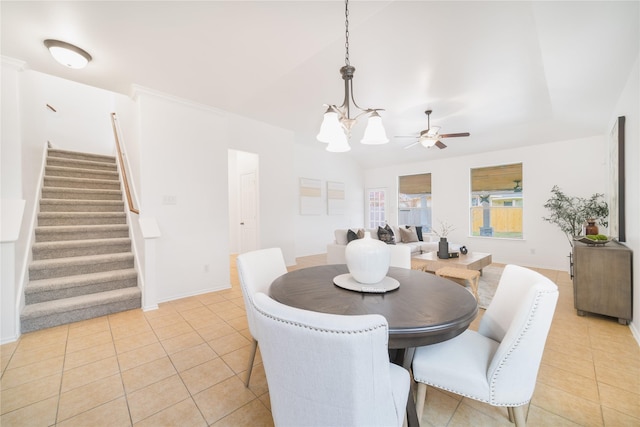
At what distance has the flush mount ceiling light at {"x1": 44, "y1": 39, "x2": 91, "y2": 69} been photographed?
2.24 m

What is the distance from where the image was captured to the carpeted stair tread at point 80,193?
3.55 meters

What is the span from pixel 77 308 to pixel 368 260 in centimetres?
309

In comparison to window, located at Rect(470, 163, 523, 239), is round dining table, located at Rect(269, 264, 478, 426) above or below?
below

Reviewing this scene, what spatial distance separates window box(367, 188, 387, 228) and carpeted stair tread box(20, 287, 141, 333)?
618 centimetres

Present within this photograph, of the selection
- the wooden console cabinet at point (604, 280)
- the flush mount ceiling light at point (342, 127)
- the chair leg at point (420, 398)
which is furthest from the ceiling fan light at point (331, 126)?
the wooden console cabinet at point (604, 280)

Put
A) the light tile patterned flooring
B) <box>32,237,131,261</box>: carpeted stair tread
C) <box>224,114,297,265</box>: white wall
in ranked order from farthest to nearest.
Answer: <box>224,114,297,265</box>: white wall < <box>32,237,131,261</box>: carpeted stair tread < the light tile patterned flooring

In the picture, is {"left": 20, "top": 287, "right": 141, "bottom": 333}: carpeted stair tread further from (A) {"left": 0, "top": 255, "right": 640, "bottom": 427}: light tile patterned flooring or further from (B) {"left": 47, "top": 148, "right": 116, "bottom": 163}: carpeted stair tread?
(B) {"left": 47, "top": 148, "right": 116, "bottom": 163}: carpeted stair tread

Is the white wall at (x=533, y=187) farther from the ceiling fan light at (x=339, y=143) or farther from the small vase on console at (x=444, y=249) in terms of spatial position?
the ceiling fan light at (x=339, y=143)

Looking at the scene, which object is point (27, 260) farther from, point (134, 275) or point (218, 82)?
point (218, 82)

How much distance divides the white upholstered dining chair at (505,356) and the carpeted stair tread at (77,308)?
3.17 m

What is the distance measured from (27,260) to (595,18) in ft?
18.3

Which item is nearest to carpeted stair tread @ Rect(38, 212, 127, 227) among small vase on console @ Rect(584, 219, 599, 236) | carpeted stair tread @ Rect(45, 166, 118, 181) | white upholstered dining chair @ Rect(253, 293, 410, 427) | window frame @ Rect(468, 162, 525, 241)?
carpeted stair tread @ Rect(45, 166, 118, 181)

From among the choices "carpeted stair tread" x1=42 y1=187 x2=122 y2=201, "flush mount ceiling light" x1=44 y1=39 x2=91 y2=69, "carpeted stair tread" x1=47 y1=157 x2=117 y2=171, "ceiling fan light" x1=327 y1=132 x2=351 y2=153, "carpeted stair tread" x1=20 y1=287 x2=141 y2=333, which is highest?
"flush mount ceiling light" x1=44 y1=39 x2=91 y2=69

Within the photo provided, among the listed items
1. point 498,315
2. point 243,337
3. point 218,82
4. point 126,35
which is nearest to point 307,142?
point 218,82
